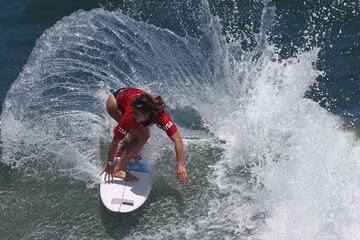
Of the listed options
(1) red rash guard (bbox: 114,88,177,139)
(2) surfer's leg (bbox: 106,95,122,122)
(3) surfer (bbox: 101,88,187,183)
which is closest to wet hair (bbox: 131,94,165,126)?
(3) surfer (bbox: 101,88,187,183)

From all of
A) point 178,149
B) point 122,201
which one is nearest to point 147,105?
point 178,149

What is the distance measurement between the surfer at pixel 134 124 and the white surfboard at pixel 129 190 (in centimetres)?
11

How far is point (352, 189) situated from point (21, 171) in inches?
194

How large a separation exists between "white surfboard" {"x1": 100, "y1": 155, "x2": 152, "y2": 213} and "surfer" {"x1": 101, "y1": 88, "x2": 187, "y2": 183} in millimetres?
110

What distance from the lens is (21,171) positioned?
8883 mm

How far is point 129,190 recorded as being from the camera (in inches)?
310

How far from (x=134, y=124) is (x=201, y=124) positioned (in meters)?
2.55

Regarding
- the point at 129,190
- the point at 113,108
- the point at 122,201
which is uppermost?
the point at 113,108

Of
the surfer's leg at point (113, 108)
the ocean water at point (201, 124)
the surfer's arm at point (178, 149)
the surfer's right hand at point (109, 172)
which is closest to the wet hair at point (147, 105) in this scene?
the surfer's arm at point (178, 149)

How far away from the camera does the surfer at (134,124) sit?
7.07 metres

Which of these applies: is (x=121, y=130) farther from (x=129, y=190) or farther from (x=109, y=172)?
(x=129, y=190)

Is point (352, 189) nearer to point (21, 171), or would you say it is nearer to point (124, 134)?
point (124, 134)

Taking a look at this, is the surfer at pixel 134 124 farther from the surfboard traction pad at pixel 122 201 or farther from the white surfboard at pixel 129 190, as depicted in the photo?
the surfboard traction pad at pixel 122 201

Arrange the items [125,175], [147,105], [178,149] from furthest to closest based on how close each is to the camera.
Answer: [125,175] < [178,149] < [147,105]
